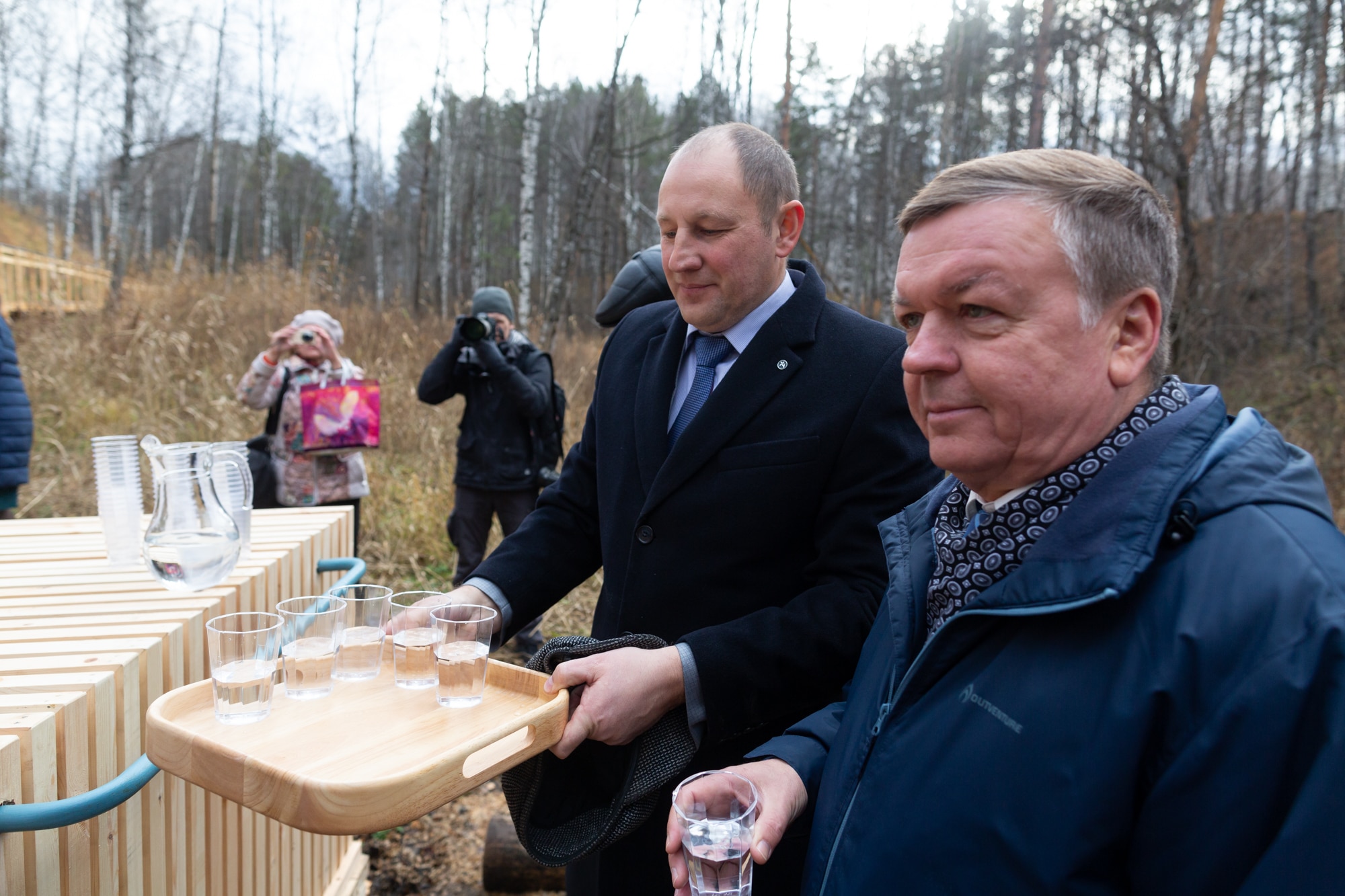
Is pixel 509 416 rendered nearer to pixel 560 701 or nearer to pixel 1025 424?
pixel 560 701

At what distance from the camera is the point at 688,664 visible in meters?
1.52

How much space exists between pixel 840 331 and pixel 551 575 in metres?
0.84

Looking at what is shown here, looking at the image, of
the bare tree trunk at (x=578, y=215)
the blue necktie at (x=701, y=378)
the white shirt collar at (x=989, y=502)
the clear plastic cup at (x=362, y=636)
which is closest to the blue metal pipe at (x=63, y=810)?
the clear plastic cup at (x=362, y=636)

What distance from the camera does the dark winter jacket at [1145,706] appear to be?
29.5 inches

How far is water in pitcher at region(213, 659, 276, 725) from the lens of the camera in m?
1.27

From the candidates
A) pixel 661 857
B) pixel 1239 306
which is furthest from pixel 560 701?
pixel 1239 306

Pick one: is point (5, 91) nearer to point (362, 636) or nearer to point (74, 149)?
point (74, 149)

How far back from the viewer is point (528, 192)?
32.3ft

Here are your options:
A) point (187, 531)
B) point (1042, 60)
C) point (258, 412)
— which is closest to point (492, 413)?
point (187, 531)

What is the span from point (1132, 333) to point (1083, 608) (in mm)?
334

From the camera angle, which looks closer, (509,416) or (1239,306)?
(509,416)

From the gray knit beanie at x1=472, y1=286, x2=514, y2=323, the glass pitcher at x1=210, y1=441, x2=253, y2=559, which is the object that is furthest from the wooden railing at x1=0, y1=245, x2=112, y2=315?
the glass pitcher at x1=210, y1=441, x2=253, y2=559

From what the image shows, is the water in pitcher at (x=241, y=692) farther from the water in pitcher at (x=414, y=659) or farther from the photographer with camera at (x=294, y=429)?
the photographer with camera at (x=294, y=429)

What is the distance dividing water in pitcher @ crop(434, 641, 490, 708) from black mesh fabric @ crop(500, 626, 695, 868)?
12 cm
